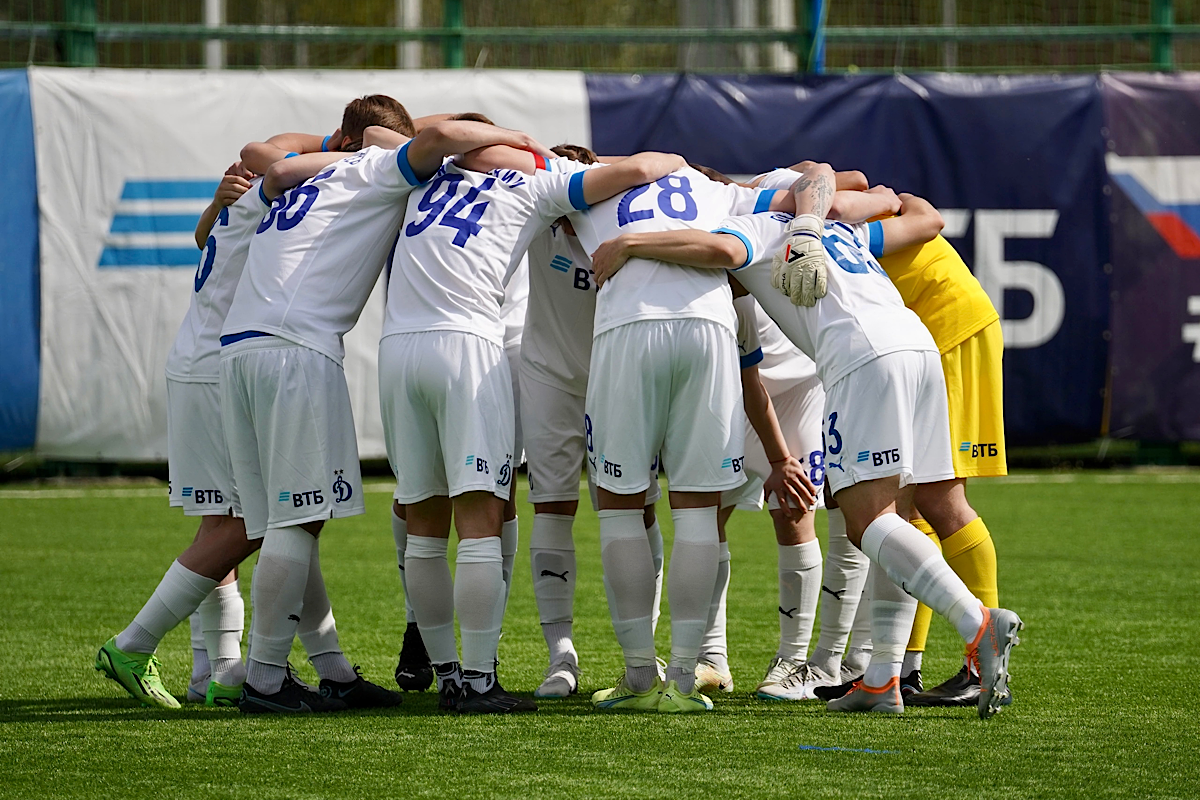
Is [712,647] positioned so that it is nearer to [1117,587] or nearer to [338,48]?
[1117,587]

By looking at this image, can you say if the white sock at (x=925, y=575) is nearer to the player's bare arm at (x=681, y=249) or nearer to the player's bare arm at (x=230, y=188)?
the player's bare arm at (x=681, y=249)

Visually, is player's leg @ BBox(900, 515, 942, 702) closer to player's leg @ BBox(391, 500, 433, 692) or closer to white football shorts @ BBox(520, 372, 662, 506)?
white football shorts @ BBox(520, 372, 662, 506)

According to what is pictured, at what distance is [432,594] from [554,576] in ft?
2.03

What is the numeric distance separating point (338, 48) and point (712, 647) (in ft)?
28.5

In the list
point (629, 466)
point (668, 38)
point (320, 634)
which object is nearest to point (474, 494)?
point (629, 466)

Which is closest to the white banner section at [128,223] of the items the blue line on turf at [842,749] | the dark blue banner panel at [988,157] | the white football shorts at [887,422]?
the dark blue banner panel at [988,157]

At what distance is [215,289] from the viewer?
5000mm

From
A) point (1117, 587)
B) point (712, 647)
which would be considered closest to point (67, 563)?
point (712, 647)

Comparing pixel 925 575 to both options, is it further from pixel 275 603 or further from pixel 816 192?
pixel 275 603

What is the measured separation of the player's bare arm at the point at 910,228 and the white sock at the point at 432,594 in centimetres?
185

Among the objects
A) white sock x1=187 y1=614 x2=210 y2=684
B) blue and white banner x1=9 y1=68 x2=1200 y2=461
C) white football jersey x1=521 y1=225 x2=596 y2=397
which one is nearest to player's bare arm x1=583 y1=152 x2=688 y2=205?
white football jersey x1=521 y1=225 x2=596 y2=397

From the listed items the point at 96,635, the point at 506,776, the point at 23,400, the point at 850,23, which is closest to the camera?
the point at 506,776

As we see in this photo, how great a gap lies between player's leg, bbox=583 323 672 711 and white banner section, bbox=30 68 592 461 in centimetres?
693

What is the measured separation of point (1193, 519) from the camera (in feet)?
Result: 31.4
